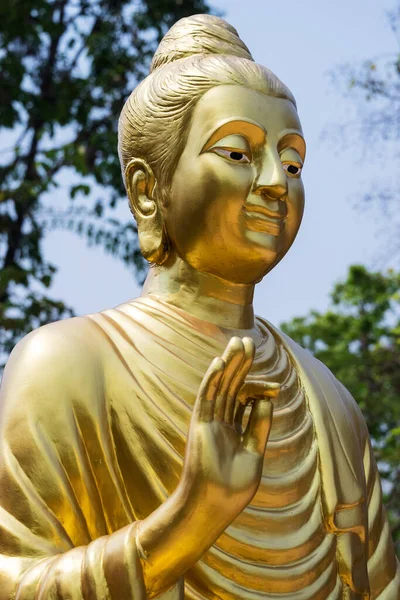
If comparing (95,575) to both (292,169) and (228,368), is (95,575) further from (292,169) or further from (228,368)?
(292,169)

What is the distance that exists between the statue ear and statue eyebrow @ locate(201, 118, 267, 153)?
31 cm

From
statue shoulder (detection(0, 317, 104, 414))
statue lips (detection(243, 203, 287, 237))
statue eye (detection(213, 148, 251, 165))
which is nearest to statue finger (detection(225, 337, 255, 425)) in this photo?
statue shoulder (detection(0, 317, 104, 414))

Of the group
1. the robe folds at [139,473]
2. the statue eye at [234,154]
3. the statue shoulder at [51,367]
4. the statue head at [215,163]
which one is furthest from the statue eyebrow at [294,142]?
the statue shoulder at [51,367]

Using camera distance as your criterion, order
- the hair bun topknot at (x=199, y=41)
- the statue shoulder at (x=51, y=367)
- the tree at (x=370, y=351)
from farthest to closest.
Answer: the tree at (x=370, y=351)
the hair bun topknot at (x=199, y=41)
the statue shoulder at (x=51, y=367)

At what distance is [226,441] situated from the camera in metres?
3.88

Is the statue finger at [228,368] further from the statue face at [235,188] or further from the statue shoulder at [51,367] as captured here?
the statue face at [235,188]

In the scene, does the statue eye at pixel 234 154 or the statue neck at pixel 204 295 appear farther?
the statue neck at pixel 204 295

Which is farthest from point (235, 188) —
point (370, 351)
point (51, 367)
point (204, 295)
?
point (370, 351)

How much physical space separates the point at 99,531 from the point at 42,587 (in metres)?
0.41

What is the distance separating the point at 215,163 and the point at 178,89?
1.18 ft

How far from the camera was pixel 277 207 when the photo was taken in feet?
15.0

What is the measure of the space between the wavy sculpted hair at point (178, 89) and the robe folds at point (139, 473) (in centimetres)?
55

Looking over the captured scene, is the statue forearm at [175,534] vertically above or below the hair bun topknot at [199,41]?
below

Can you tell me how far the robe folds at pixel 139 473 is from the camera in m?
3.99
